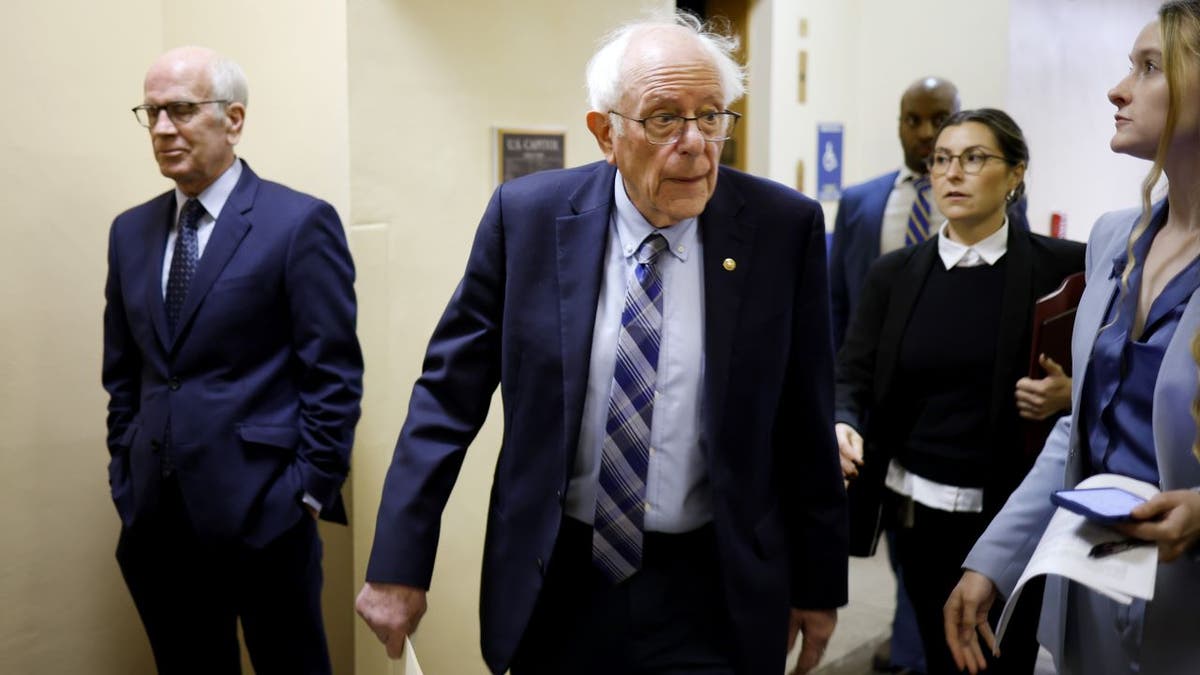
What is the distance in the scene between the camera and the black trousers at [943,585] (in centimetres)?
287

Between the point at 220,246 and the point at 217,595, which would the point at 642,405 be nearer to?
the point at 220,246

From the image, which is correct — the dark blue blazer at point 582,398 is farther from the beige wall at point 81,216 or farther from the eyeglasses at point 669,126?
the beige wall at point 81,216

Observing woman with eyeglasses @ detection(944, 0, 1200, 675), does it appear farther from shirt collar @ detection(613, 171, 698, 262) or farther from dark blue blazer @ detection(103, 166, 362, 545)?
dark blue blazer @ detection(103, 166, 362, 545)

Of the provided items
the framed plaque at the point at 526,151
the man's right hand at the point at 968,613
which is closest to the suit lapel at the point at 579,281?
the man's right hand at the point at 968,613

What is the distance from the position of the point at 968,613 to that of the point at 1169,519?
486mm

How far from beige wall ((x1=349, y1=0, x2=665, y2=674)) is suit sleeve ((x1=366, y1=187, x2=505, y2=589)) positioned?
48.2 inches

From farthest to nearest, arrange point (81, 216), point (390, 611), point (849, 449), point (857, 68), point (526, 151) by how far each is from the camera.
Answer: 1. point (857, 68)
2. point (526, 151)
3. point (81, 216)
4. point (849, 449)
5. point (390, 611)

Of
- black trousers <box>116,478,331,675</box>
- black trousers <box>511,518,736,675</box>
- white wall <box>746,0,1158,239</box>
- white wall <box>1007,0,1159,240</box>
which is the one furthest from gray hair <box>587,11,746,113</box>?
white wall <box>1007,0,1159,240</box>

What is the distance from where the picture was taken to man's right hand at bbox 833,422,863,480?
113 inches

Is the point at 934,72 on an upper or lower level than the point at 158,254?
upper

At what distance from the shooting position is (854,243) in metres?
4.41

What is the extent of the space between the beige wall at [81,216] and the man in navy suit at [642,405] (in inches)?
51.9

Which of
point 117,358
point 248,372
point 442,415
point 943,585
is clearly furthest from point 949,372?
point 117,358

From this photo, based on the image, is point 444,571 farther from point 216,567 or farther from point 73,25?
point 73,25
